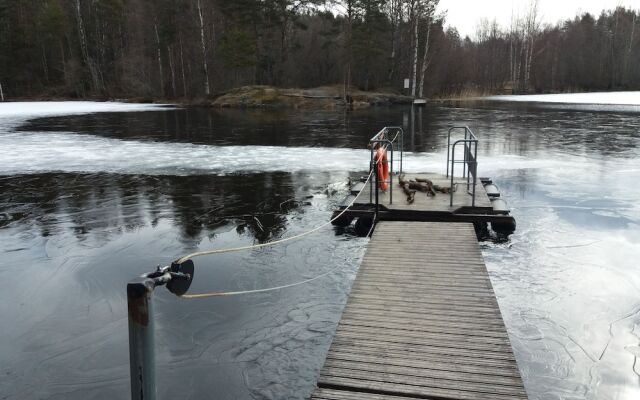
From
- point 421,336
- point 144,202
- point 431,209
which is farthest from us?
point 144,202

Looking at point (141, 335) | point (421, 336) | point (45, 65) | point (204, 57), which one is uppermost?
point (45, 65)

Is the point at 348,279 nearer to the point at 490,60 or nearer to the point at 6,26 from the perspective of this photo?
the point at 6,26

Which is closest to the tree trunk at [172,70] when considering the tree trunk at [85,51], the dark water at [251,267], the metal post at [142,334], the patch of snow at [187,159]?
the tree trunk at [85,51]

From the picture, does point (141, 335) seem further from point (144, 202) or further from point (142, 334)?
point (144, 202)

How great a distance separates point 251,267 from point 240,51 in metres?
40.1

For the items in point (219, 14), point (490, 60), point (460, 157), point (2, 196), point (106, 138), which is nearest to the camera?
point (2, 196)

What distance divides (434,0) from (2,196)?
4158 cm

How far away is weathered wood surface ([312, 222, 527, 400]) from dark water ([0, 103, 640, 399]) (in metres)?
0.41

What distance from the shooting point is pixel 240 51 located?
145 feet

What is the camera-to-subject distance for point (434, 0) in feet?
148

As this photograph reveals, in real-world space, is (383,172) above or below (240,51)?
below

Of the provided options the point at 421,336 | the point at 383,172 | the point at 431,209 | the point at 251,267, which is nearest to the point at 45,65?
the point at 383,172

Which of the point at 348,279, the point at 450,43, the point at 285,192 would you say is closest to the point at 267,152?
the point at 285,192

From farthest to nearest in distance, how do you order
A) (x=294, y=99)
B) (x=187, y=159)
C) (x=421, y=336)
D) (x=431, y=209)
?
(x=294, y=99) → (x=187, y=159) → (x=431, y=209) → (x=421, y=336)
